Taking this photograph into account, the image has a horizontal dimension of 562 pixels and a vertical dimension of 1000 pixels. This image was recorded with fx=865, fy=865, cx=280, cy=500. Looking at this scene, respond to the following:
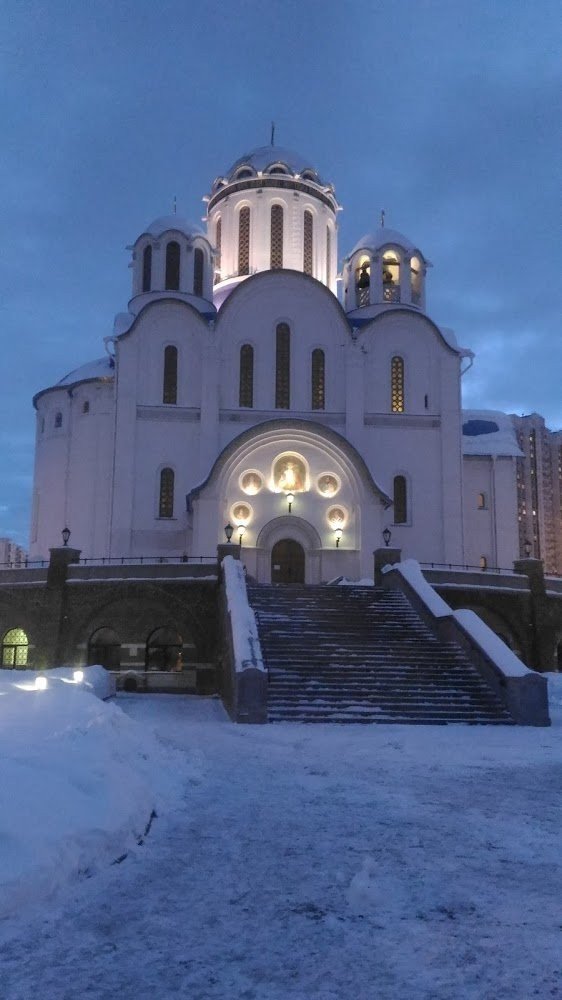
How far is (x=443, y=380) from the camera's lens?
3544 centimetres

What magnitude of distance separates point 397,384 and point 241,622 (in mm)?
19139

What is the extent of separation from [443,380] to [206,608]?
15.1 m

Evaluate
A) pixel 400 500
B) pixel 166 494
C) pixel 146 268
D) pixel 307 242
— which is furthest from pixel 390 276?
pixel 166 494

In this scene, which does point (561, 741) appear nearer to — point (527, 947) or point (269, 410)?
point (527, 947)

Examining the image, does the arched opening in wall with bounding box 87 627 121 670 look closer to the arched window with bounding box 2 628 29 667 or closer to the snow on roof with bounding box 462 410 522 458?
the arched window with bounding box 2 628 29 667

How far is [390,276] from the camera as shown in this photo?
3897cm

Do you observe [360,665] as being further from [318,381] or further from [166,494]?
[318,381]

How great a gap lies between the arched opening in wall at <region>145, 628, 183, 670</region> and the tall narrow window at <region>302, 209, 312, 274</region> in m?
20.9

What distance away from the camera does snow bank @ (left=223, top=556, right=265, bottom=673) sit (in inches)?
655

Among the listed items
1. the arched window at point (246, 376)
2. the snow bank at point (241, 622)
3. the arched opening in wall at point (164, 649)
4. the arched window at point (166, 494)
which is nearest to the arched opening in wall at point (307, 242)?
the arched window at point (246, 376)

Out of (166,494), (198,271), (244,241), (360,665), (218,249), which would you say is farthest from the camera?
(218,249)

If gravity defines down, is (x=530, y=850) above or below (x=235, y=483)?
below

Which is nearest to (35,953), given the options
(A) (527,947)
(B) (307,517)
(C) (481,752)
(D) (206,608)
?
(A) (527,947)

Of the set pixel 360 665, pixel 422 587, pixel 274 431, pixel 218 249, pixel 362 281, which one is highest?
pixel 218 249
